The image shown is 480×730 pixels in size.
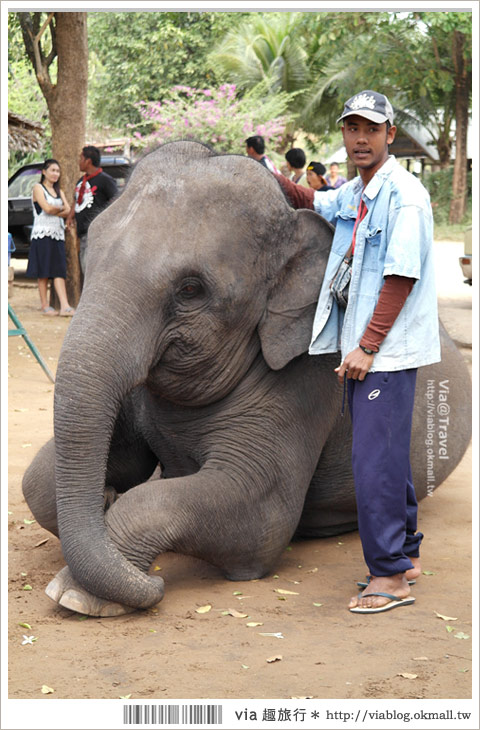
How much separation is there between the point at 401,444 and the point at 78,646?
5.16 ft

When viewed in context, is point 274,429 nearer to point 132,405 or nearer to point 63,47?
point 132,405

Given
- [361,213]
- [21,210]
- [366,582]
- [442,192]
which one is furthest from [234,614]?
[442,192]

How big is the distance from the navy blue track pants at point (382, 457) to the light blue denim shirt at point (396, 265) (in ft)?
0.34

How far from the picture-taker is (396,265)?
394cm

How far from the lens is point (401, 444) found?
4.15m

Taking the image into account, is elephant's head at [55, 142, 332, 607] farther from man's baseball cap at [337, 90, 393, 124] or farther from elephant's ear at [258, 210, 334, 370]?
man's baseball cap at [337, 90, 393, 124]

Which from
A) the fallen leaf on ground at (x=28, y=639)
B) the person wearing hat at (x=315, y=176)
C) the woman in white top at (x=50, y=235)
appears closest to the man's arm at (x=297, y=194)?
the fallen leaf on ground at (x=28, y=639)

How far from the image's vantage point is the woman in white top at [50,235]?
1384 centimetres

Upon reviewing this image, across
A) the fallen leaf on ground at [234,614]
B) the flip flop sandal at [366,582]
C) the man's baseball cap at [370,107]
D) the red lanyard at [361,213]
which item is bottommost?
Answer: the flip flop sandal at [366,582]

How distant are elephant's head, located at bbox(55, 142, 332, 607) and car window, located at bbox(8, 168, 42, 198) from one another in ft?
55.4

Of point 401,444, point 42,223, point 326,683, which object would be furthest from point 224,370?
point 42,223

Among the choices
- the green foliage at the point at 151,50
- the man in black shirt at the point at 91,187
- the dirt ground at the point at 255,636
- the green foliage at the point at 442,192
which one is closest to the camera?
the dirt ground at the point at 255,636

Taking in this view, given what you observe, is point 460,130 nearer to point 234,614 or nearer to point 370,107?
point 370,107

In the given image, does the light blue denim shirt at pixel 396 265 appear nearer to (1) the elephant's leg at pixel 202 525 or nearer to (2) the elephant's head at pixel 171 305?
(2) the elephant's head at pixel 171 305
